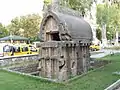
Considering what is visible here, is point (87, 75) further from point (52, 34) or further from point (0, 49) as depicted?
point (0, 49)

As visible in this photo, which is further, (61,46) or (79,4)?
(79,4)

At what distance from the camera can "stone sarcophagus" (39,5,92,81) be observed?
41.8ft

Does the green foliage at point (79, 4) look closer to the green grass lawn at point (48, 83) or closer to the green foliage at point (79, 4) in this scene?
the green foliage at point (79, 4)

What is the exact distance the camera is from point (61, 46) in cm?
1255

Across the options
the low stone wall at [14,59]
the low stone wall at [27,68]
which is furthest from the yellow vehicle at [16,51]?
the low stone wall at [27,68]

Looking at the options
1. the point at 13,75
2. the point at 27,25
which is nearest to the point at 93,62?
the point at 13,75

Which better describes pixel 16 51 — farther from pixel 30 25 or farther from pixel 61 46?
pixel 30 25

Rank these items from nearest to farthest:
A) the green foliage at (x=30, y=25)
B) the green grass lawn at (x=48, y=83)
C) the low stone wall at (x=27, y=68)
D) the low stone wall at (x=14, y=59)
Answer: the green grass lawn at (x=48, y=83), the low stone wall at (x=27, y=68), the low stone wall at (x=14, y=59), the green foliage at (x=30, y=25)

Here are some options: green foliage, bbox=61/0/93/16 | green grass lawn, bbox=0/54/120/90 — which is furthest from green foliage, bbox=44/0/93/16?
green grass lawn, bbox=0/54/120/90

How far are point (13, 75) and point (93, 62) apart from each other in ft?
30.7

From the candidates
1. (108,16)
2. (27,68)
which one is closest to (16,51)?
(27,68)

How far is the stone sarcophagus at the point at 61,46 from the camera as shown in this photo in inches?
502

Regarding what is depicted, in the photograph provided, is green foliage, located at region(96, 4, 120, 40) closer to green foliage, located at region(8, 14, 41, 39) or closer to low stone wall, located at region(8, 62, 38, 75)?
green foliage, located at region(8, 14, 41, 39)

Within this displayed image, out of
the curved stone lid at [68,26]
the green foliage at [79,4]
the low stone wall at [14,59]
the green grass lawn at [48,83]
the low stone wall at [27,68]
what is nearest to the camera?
the green grass lawn at [48,83]
